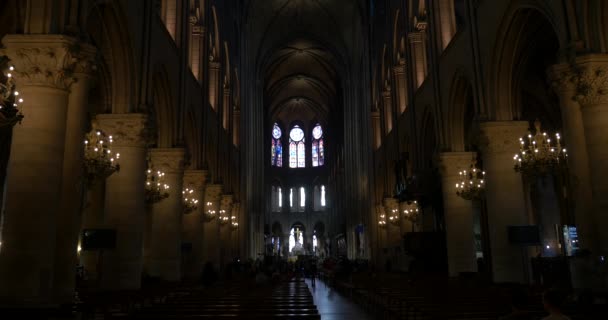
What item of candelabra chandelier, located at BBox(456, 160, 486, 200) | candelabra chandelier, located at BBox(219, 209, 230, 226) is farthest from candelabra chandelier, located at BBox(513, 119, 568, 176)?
candelabra chandelier, located at BBox(219, 209, 230, 226)

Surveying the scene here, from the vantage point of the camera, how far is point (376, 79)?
3428cm

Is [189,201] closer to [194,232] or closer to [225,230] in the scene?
[194,232]

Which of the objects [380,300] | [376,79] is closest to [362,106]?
[376,79]

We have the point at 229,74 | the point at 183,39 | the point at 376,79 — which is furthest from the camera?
the point at 376,79

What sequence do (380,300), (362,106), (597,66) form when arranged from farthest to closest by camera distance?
(362,106) → (380,300) → (597,66)

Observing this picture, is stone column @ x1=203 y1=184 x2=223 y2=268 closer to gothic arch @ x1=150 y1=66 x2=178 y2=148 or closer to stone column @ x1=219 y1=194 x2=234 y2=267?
stone column @ x1=219 y1=194 x2=234 y2=267

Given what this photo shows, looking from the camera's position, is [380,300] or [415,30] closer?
[380,300]

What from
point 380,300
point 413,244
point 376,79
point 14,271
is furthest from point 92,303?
point 376,79

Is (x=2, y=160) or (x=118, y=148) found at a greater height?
(x=2, y=160)

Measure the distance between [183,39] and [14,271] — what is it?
12500mm

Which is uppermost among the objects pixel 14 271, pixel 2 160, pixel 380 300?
pixel 2 160

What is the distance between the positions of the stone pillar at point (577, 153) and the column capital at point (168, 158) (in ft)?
38.5

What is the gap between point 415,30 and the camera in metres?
23.5

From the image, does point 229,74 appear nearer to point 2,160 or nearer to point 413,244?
point 2,160
